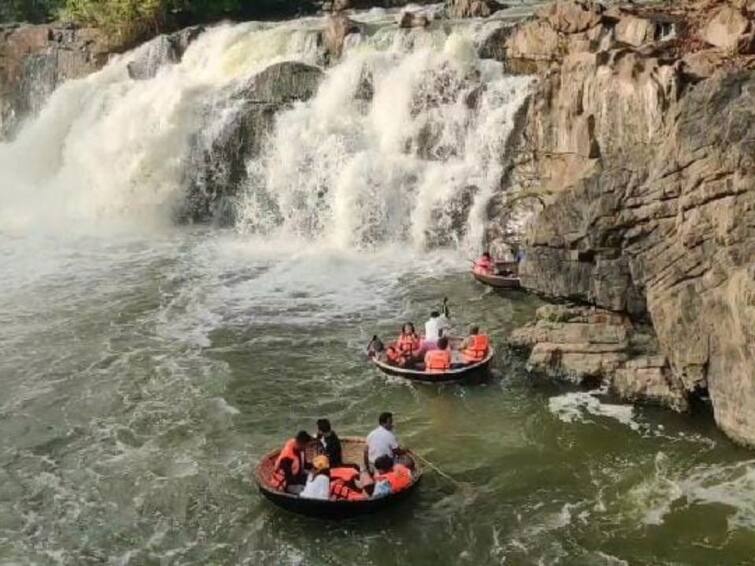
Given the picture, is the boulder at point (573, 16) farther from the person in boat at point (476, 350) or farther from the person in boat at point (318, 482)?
the person in boat at point (318, 482)

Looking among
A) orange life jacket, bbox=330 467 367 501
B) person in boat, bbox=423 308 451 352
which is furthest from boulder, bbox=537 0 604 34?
orange life jacket, bbox=330 467 367 501

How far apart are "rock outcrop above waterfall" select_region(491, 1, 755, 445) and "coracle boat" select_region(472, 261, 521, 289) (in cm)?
123

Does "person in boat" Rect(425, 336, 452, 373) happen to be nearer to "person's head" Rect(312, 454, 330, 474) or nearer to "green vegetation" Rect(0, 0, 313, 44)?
"person's head" Rect(312, 454, 330, 474)

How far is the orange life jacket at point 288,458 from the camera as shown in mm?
11328

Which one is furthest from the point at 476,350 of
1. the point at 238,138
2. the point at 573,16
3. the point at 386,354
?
the point at 238,138

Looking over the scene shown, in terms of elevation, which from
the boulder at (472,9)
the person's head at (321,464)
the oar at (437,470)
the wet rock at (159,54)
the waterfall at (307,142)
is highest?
the boulder at (472,9)

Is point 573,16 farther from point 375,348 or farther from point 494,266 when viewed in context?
point 375,348

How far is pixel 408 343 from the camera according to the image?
49.1 ft

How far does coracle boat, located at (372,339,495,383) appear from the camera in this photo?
14445mm

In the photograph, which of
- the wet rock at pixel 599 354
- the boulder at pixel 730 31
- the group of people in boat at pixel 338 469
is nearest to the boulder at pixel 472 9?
the boulder at pixel 730 31

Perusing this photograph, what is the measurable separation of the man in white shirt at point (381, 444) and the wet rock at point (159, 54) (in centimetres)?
2163

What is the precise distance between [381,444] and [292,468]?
A: 1128 millimetres

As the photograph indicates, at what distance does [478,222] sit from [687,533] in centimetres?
1097

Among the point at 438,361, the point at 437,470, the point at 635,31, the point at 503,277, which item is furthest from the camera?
the point at 635,31
